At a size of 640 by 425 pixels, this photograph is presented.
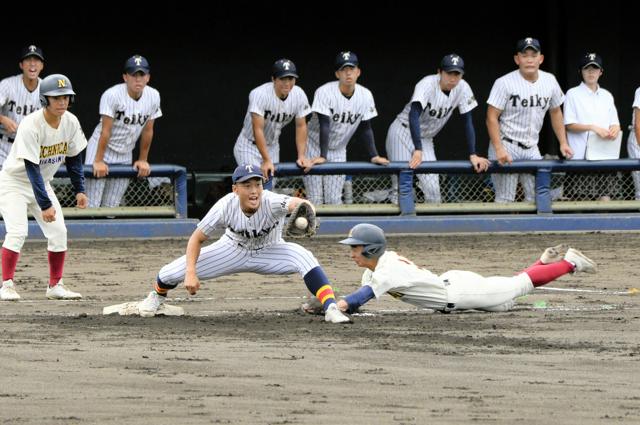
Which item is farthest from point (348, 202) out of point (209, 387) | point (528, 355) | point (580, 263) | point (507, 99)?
point (209, 387)

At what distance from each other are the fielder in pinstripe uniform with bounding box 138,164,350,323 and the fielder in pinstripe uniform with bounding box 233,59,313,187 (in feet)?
12.1

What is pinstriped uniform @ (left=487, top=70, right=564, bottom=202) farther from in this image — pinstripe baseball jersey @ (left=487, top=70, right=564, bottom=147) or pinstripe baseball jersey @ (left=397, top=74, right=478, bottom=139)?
pinstripe baseball jersey @ (left=397, top=74, right=478, bottom=139)

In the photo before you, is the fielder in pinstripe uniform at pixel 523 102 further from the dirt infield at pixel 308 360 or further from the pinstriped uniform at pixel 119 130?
the pinstriped uniform at pixel 119 130

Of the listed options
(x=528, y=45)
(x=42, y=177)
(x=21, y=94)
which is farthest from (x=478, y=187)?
(x=42, y=177)

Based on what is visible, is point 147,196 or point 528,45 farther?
point 147,196

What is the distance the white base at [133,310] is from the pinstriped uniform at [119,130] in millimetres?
3585

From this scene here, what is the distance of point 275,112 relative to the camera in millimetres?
11133

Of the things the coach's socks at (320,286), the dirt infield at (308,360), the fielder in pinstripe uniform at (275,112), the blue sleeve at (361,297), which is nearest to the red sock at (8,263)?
the dirt infield at (308,360)

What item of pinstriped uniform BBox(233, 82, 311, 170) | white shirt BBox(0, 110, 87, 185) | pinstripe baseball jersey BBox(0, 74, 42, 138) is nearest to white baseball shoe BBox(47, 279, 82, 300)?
white shirt BBox(0, 110, 87, 185)

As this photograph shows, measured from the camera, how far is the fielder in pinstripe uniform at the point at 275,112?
11.0m

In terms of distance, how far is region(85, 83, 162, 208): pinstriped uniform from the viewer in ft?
35.6

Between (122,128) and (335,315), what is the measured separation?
4.53m

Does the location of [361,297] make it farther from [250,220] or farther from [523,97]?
[523,97]

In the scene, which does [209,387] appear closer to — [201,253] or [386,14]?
[201,253]
